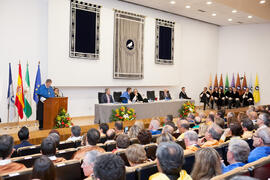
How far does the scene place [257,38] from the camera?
15195mm

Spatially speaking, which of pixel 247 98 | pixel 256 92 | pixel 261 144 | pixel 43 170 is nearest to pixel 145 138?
pixel 261 144

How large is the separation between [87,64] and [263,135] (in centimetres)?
782

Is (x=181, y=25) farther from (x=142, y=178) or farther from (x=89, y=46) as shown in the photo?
(x=142, y=178)

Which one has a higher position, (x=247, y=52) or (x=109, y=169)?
(x=247, y=52)

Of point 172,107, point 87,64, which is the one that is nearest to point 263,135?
point 172,107

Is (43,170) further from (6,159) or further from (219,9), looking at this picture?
(219,9)

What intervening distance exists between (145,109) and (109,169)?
25.1ft

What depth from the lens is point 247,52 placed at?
15.5m

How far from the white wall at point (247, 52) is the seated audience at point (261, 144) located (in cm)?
1266

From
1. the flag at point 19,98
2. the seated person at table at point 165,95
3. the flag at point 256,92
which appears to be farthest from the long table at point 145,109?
the flag at point 256,92

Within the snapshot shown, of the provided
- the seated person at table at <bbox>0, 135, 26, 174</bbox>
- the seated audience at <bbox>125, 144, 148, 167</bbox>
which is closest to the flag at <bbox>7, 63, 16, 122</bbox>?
the seated person at table at <bbox>0, 135, 26, 174</bbox>

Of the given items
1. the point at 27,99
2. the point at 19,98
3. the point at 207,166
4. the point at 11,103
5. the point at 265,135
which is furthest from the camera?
the point at 27,99

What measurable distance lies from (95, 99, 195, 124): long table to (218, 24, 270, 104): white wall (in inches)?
253

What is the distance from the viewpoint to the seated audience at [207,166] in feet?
7.39
